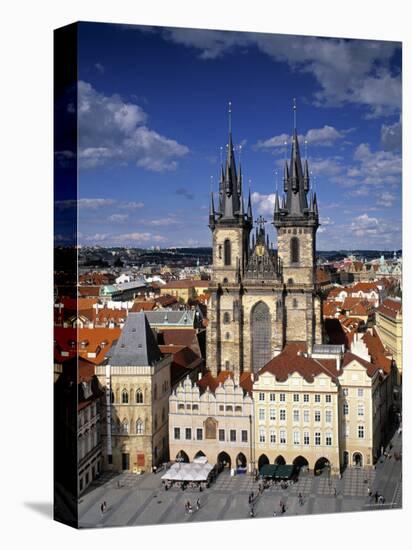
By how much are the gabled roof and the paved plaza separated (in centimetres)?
465

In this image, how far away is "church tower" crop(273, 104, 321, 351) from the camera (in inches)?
1571

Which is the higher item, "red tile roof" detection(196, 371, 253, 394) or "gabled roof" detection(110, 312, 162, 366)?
"gabled roof" detection(110, 312, 162, 366)

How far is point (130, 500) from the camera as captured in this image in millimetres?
30250

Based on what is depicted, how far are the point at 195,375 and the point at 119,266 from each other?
867cm

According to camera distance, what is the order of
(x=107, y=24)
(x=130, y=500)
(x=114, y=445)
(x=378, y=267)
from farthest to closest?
(x=378, y=267) < (x=114, y=445) < (x=130, y=500) < (x=107, y=24)

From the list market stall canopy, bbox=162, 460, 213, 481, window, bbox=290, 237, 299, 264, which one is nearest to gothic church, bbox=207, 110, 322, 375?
window, bbox=290, 237, 299, 264

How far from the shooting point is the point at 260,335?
134ft

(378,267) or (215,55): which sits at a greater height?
(215,55)

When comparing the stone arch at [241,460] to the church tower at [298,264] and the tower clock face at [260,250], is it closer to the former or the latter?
the church tower at [298,264]

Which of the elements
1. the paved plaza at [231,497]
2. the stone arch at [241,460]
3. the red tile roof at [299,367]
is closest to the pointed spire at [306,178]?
the red tile roof at [299,367]

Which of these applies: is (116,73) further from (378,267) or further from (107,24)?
(378,267)

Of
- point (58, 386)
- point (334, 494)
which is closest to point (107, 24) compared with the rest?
point (58, 386)

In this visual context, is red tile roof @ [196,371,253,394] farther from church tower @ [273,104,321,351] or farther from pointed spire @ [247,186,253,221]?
pointed spire @ [247,186,253,221]

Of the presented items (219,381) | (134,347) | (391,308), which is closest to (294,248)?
(391,308)
